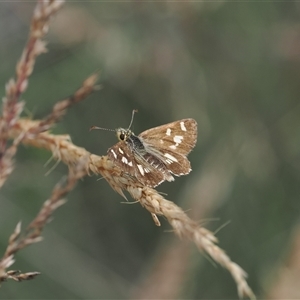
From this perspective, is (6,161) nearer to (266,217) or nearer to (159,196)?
(159,196)

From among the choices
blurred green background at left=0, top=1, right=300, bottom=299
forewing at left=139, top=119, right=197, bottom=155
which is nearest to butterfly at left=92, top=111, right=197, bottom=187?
forewing at left=139, top=119, right=197, bottom=155

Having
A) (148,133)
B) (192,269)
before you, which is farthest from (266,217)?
(148,133)

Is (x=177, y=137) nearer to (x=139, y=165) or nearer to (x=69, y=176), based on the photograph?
(x=139, y=165)

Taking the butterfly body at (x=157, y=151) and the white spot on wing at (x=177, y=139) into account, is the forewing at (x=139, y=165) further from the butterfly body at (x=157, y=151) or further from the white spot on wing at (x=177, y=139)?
the white spot on wing at (x=177, y=139)

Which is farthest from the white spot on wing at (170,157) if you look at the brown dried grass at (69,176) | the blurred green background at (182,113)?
the blurred green background at (182,113)

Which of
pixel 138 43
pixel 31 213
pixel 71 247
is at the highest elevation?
pixel 138 43

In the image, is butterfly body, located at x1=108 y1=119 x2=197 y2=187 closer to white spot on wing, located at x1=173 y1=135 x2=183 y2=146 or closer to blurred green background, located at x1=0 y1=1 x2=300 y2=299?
white spot on wing, located at x1=173 y1=135 x2=183 y2=146

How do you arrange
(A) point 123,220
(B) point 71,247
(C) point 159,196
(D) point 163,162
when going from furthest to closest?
(A) point 123,220 → (B) point 71,247 → (D) point 163,162 → (C) point 159,196
